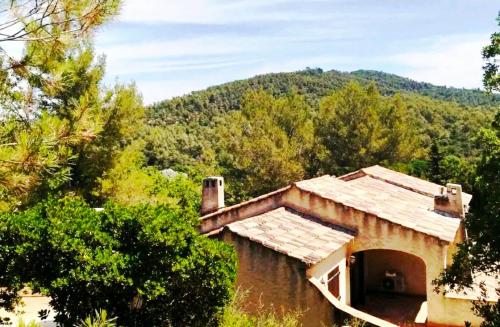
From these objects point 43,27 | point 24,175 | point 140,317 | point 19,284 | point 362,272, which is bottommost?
point 362,272

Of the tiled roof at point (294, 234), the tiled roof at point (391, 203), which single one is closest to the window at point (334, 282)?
the tiled roof at point (294, 234)

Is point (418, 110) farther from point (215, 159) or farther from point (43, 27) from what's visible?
point (43, 27)

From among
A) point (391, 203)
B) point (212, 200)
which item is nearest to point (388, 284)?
point (391, 203)

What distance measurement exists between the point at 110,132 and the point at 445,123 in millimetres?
56181

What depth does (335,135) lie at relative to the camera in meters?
43.2

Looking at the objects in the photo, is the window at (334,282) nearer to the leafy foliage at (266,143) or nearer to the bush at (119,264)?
the bush at (119,264)

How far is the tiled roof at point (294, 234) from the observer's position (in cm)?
1232

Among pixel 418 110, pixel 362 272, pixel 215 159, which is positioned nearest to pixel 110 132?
pixel 362 272

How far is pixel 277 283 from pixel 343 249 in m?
3.04

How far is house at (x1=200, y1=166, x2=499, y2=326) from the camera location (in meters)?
12.1

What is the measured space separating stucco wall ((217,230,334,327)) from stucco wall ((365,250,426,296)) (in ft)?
23.3

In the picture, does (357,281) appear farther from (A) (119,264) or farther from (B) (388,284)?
(A) (119,264)

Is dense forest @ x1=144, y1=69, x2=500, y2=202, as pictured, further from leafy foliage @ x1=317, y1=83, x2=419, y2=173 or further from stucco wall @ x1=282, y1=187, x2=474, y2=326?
stucco wall @ x1=282, y1=187, x2=474, y2=326

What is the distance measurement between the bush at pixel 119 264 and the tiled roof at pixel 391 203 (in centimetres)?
681
